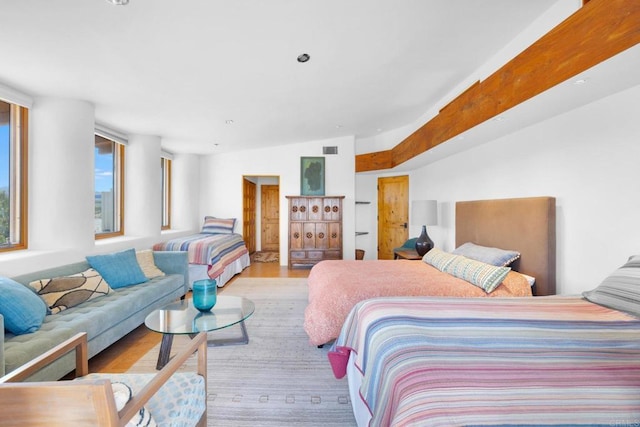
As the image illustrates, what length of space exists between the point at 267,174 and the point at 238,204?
91 cm

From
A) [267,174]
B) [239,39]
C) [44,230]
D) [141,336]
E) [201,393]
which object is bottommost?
[141,336]

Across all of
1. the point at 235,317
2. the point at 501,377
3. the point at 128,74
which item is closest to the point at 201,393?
the point at 235,317

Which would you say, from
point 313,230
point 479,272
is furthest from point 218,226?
point 479,272

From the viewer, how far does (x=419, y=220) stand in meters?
4.00

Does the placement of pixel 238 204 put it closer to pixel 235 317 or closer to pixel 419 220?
pixel 419 220

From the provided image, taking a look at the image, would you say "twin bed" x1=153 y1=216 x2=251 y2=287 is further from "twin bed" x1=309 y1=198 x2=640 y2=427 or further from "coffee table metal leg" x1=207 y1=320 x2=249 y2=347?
"twin bed" x1=309 y1=198 x2=640 y2=427

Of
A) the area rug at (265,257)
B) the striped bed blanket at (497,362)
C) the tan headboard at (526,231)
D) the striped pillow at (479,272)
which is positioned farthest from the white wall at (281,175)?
the striped bed blanket at (497,362)

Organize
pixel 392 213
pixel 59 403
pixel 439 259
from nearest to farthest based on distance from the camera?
pixel 59 403 < pixel 439 259 < pixel 392 213

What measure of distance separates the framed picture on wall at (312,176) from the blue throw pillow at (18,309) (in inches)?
172

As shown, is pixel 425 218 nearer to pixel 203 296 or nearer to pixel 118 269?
pixel 203 296

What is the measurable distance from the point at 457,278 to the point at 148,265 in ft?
10.9

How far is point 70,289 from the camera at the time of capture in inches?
88.7

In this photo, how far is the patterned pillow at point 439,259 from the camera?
2788 mm

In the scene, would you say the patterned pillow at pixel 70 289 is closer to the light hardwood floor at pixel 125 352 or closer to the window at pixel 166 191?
the light hardwood floor at pixel 125 352
